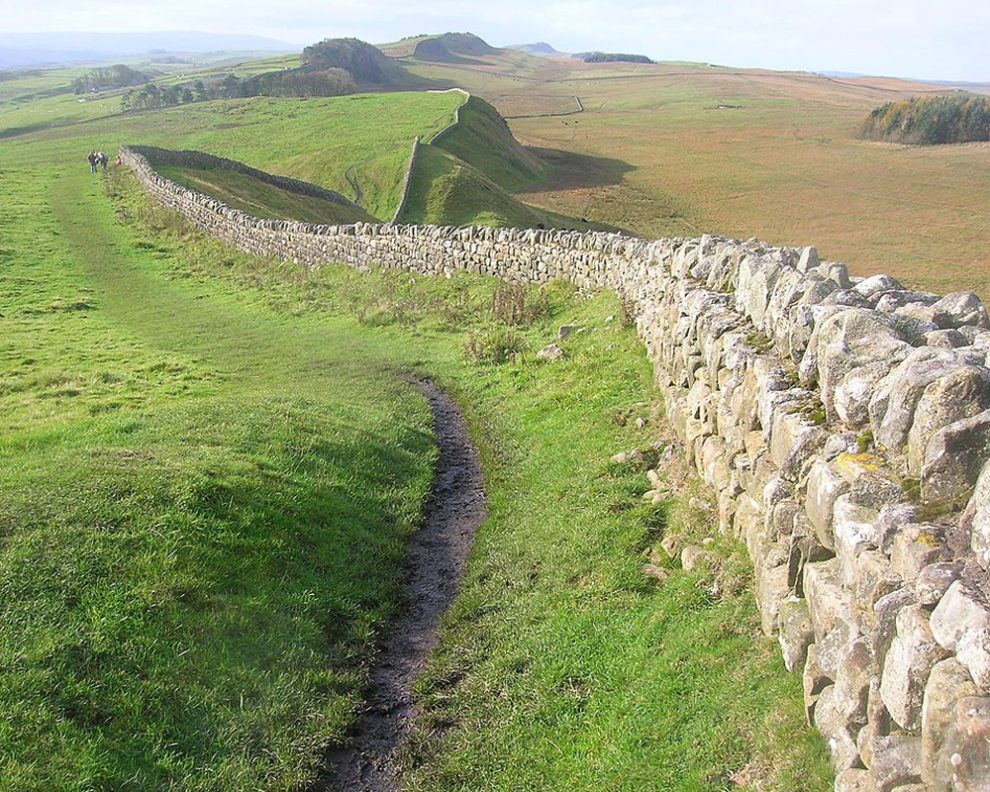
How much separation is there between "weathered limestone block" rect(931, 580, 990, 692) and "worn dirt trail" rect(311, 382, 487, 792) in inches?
212

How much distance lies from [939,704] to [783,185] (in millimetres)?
75738

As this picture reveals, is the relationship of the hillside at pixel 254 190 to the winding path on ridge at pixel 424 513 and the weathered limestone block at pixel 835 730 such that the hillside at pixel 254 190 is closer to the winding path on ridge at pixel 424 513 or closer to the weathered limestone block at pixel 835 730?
the winding path on ridge at pixel 424 513

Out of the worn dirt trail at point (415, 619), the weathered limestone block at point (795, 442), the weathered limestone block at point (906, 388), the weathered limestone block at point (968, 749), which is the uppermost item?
the weathered limestone block at point (906, 388)

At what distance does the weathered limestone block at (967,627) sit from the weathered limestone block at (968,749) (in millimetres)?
144

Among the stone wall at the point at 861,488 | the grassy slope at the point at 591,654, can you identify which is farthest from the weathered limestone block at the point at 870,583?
the grassy slope at the point at 591,654

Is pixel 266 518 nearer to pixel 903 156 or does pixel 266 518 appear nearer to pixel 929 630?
pixel 929 630

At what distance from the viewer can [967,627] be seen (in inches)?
170

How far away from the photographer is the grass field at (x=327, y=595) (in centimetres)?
732

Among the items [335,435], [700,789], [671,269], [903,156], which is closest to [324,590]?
[335,435]

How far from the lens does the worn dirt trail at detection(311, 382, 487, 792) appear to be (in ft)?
26.6

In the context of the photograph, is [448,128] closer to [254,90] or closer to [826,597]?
[254,90]

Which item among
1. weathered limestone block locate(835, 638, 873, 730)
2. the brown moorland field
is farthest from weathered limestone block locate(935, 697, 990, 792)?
the brown moorland field

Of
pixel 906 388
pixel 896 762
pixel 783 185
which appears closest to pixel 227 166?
pixel 783 185

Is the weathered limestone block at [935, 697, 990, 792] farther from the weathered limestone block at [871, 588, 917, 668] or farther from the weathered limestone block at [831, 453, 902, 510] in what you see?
the weathered limestone block at [831, 453, 902, 510]
